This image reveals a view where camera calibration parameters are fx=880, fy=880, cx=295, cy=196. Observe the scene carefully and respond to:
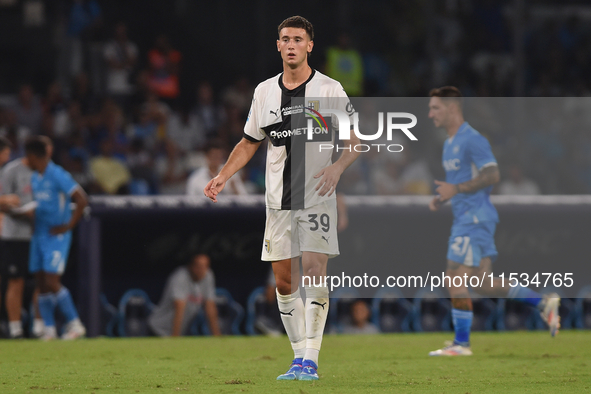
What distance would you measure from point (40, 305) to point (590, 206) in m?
6.20

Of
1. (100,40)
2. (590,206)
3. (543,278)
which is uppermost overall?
(100,40)

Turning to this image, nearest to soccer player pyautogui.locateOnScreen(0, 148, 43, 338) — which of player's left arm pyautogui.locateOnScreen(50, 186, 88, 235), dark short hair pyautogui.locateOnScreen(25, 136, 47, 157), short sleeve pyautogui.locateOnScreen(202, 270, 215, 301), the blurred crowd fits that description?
dark short hair pyautogui.locateOnScreen(25, 136, 47, 157)

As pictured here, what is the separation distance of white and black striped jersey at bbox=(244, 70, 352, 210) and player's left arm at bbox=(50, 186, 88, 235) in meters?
3.98

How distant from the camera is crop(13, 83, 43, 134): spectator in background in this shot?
1272cm

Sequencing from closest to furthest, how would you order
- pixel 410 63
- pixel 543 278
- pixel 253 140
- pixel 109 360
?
pixel 253 140
pixel 109 360
pixel 543 278
pixel 410 63

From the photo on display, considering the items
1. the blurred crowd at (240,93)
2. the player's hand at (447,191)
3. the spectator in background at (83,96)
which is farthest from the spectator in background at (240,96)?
the player's hand at (447,191)

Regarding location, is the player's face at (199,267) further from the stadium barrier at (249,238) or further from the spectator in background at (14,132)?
Result: the spectator in background at (14,132)

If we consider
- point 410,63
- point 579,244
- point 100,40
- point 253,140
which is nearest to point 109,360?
point 253,140

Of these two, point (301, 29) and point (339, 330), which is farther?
point (339, 330)

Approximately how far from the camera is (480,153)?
7543 mm

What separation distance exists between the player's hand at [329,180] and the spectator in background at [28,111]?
26.6ft

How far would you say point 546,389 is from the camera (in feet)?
17.2

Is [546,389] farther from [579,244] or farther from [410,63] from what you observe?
[410,63]

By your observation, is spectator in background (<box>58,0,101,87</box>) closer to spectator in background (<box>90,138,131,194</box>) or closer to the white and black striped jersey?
spectator in background (<box>90,138,131,194</box>)
